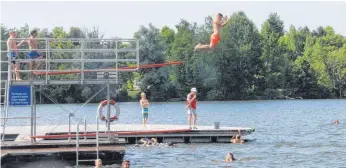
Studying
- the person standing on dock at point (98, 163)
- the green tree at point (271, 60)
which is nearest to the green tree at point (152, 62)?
the green tree at point (271, 60)

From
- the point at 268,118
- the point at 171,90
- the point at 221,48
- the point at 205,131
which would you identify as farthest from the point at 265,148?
the point at 221,48

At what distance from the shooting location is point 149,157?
2967cm

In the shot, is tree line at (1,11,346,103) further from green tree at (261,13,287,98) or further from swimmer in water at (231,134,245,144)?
swimmer in water at (231,134,245,144)

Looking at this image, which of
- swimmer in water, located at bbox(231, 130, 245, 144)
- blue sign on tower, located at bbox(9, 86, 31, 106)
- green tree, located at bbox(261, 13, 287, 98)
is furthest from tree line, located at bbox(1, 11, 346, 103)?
blue sign on tower, located at bbox(9, 86, 31, 106)

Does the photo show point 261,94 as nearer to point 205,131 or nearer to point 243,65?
point 243,65

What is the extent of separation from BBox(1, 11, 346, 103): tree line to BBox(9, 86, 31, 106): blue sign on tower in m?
68.1

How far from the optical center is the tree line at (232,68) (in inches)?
3863

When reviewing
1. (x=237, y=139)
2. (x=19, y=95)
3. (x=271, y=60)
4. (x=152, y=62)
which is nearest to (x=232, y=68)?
(x=271, y=60)

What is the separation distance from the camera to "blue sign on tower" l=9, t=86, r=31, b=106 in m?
24.3

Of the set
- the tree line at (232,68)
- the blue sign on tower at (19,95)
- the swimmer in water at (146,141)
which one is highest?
the tree line at (232,68)

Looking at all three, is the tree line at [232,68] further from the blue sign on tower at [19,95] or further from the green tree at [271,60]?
the blue sign on tower at [19,95]

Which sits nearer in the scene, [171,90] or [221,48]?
[171,90]

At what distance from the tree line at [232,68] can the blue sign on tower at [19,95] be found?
6808 centimetres

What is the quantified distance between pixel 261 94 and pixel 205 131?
69.8m
